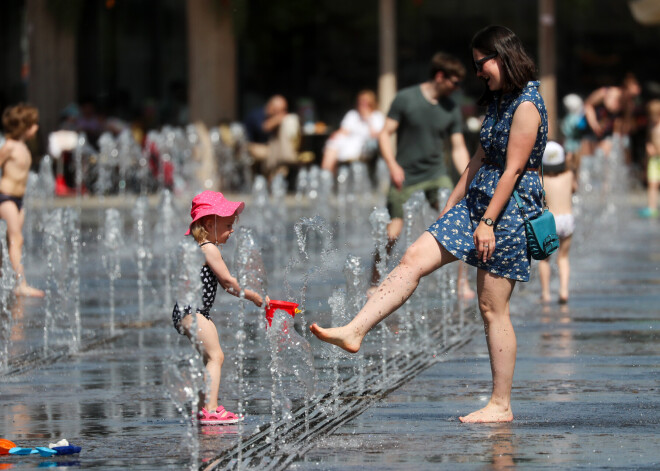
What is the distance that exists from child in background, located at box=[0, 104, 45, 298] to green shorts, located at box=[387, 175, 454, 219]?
273 centimetres

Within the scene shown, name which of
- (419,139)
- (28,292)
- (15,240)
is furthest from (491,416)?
(15,240)

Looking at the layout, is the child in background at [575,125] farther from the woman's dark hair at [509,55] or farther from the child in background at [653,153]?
the woman's dark hair at [509,55]

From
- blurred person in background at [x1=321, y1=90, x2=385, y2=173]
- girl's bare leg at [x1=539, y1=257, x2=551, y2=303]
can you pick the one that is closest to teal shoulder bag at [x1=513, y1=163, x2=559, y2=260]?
girl's bare leg at [x1=539, y1=257, x2=551, y2=303]

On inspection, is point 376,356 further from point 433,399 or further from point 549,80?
point 549,80

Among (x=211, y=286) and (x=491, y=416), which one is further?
(x=211, y=286)

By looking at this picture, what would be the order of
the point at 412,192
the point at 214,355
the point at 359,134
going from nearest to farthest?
the point at 214,355 < the point at 412,192 < the point at 359,134

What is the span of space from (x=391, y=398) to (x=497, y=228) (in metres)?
1.13

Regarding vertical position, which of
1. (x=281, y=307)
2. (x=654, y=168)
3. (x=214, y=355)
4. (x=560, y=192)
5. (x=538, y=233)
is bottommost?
(x=214, y=355)

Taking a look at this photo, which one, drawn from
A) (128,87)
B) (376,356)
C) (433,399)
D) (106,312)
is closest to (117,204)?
(128,87)

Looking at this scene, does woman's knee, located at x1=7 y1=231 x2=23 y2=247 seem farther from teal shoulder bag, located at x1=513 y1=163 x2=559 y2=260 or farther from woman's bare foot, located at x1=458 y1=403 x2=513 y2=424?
teal shoulder bag, located at x1=513 y1=163 x2=559 y2=260

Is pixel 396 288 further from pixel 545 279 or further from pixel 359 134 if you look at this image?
pixel 359 134

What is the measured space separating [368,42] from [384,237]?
58.5 feet

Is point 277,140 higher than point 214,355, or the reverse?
point 277,140

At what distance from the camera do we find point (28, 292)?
35.8ft
